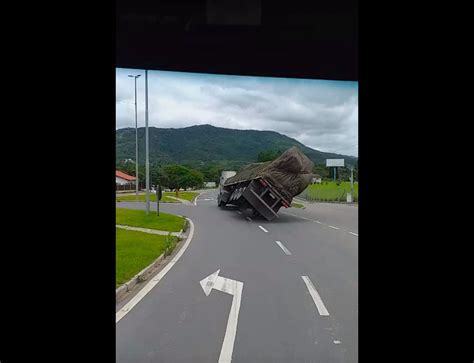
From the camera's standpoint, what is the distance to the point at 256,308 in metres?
3.37

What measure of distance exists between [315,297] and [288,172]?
497 cm

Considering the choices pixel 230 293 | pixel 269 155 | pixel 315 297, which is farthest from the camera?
pixel 269 155

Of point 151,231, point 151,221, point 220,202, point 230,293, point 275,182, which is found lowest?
point 230,293

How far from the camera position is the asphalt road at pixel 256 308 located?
253 centimetres

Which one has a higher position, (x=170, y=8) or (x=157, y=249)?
(x=170, y=8)

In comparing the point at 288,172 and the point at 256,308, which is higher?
the point at 288,172

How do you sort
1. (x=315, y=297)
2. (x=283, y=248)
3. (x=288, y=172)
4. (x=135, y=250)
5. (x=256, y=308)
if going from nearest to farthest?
(x=256, y=308), (x=315, y=297), (x=135, y=250), (x=283, y=248), (x=288, y=172)

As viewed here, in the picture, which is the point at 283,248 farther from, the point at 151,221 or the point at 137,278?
the point at 151,221

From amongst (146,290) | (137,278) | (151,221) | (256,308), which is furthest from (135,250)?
(256,308)
